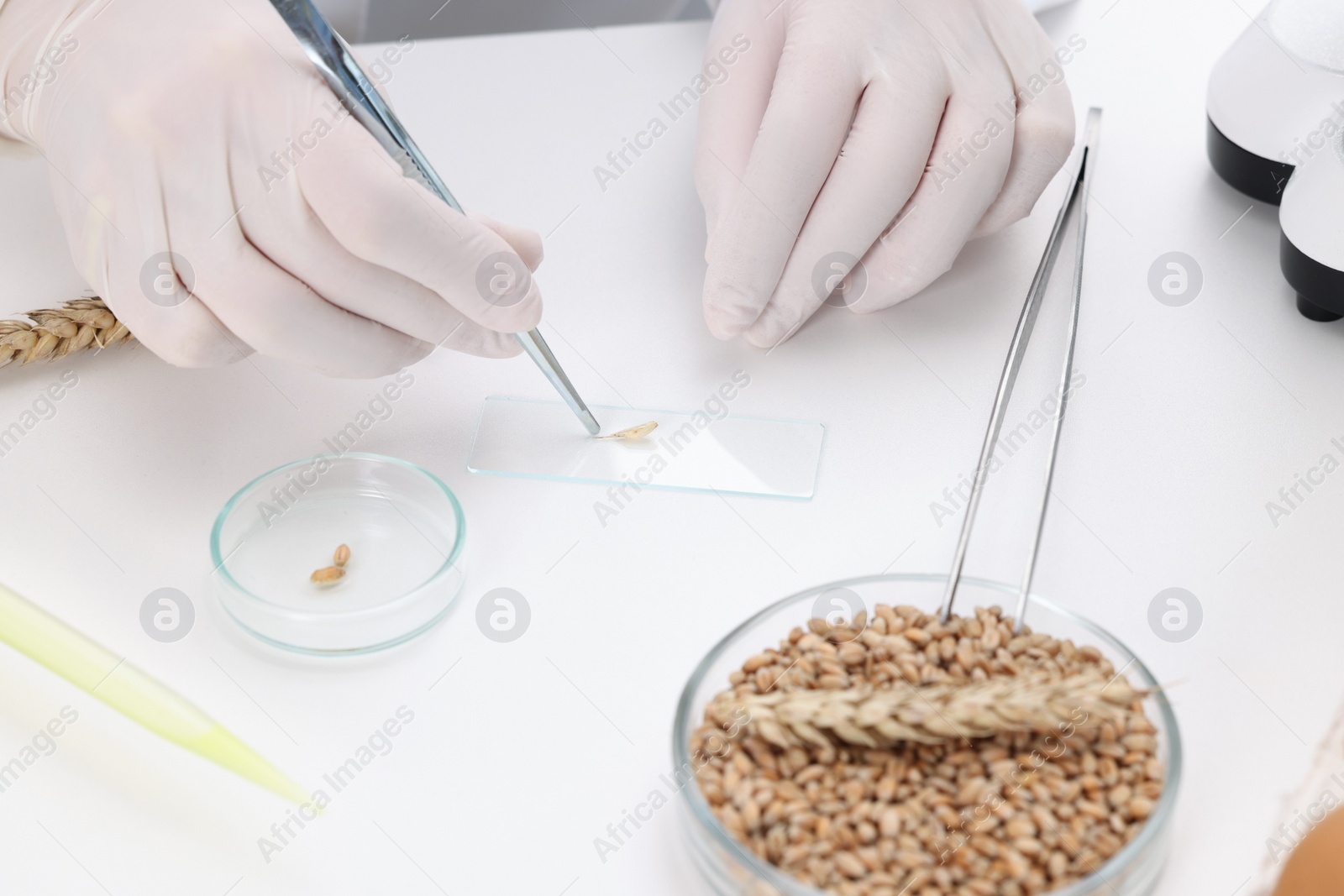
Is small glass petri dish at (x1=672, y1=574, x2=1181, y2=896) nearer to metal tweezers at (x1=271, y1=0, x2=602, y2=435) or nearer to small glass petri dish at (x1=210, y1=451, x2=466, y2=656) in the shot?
small glass petri dish at (x1=210, y1=451, x2=466, y2=656)

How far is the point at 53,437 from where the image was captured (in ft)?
3.48

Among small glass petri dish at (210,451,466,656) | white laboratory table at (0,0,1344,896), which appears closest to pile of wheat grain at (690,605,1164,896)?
white laboratory table at (0,0,1344,896)

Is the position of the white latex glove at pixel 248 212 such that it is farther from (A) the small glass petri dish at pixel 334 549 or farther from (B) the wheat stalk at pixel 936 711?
(B) the wheat stalk at pixel 936 711

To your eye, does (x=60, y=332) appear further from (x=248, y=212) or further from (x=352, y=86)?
(x=352, y=86)

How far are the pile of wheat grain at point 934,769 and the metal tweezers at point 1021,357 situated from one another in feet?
0.25

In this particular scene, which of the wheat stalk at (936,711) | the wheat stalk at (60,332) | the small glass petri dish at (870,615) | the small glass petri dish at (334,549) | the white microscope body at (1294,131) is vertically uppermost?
the white microscope body at (1294,131)

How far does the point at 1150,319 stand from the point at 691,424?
485 millimetres

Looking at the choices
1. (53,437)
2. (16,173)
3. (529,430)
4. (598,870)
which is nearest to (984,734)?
(598,870)

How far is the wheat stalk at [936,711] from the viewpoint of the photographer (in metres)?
0.66

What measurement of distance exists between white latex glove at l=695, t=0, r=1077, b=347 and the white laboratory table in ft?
0.22

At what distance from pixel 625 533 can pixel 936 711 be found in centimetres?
37

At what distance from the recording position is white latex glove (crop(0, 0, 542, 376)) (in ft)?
3.06

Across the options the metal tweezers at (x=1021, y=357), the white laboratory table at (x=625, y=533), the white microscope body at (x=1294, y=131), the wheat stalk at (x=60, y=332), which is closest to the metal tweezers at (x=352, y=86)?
the white laboratory table at (x=625, y=533)

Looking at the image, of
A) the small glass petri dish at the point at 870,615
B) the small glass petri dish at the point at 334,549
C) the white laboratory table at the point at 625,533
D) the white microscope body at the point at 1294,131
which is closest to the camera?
the small glass petri dish at the point at 870,615
